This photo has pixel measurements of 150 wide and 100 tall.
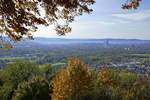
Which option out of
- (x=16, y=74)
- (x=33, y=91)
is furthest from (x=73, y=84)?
(x=16, y=74)

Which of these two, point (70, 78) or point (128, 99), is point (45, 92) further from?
point (128, 99)

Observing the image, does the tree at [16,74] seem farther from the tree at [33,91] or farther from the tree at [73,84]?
the tree at [73,84]

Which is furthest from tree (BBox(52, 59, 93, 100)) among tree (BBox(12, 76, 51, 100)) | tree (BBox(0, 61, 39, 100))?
tree (BBox(0, 61, 39, 100))

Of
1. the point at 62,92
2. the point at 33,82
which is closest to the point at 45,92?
the point at 33,82

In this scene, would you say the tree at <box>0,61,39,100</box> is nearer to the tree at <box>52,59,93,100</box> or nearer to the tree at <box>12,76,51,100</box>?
the tree at <box>12,76,51,100</box>

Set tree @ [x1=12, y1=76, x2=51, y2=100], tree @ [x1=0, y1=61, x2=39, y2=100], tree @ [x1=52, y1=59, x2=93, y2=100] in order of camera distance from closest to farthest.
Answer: tree @ [x1=52, y1=59, x2=93, y2=100]
tree @ [x1=12, y1=76, x2=51, y2=100]
tree @ [x1=0, y1=61, x2=39, y2=100]

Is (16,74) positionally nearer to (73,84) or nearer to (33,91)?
(33,91)

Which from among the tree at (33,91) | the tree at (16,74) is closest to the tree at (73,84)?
the tree at (33,91)

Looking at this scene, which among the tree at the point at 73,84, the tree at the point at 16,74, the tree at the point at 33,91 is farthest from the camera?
the tree at the point at 16,74

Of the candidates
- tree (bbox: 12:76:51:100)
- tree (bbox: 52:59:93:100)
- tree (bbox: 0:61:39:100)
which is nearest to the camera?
tree (bbox: 52:59:93:100)
